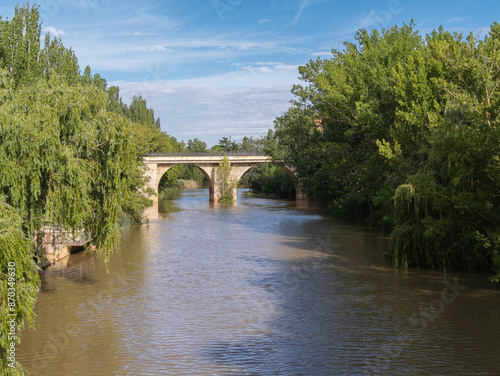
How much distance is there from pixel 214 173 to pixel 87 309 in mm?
43737

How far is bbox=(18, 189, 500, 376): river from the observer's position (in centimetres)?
1107

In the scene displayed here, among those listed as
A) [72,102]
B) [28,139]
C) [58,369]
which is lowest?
[58,369]

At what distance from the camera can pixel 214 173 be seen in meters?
58.2

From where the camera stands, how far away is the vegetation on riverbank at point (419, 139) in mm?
15281

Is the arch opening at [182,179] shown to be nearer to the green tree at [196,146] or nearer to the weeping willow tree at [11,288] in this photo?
the green tree at [196,146]

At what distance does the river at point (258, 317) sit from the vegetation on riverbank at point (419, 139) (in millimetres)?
1473

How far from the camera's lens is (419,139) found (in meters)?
23.1

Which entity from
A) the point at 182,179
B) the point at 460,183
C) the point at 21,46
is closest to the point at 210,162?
the point at 182,179

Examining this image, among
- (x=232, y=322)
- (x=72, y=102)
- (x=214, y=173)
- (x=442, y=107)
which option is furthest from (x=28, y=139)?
(x=214, y=173)

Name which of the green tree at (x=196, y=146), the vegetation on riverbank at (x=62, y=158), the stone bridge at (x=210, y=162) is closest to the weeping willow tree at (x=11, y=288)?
the vegetation on riverbank at (x=62, y=158)

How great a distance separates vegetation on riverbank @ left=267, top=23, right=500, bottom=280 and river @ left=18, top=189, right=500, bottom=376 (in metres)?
1.47

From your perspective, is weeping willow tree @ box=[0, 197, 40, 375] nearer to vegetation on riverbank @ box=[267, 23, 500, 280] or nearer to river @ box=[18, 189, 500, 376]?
river @ box=[18, 189, 500, 376]

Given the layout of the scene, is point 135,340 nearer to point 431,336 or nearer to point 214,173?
point 431,336

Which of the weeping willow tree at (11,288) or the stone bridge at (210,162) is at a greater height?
the stone bridge at (210,162)
